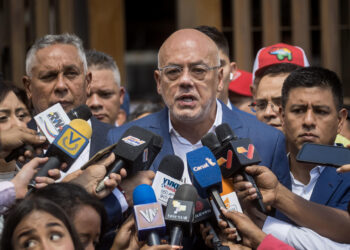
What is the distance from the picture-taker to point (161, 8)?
8.23m

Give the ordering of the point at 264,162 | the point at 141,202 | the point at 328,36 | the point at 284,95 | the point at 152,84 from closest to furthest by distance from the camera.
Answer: the point at 141,202 → the point at 264,162 → the point at 284,95 → the point at 328,36 → the point at 152,84

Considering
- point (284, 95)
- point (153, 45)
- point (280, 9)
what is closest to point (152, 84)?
point (153, 45)

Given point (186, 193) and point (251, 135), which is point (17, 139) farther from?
point (251, 135)

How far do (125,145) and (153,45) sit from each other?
5.63 metres

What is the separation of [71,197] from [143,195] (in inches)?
10.5

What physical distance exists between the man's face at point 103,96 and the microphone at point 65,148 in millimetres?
1803

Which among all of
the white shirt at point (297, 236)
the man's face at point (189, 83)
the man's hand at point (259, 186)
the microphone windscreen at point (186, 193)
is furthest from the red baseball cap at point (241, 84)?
the microphone windscreen at point (186, 193)

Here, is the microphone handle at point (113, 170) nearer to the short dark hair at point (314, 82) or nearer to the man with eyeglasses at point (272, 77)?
the short dark hair at point (314, 82)

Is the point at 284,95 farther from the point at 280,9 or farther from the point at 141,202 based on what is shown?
the point at 280,9

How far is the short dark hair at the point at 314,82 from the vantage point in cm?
384

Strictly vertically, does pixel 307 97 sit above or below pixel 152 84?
above

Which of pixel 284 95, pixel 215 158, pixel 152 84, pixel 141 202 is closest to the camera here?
pixel 141 202

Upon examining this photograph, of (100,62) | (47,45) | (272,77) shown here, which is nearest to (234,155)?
(47,45)

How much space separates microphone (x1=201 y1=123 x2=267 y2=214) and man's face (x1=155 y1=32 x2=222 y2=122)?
56 centimetres
